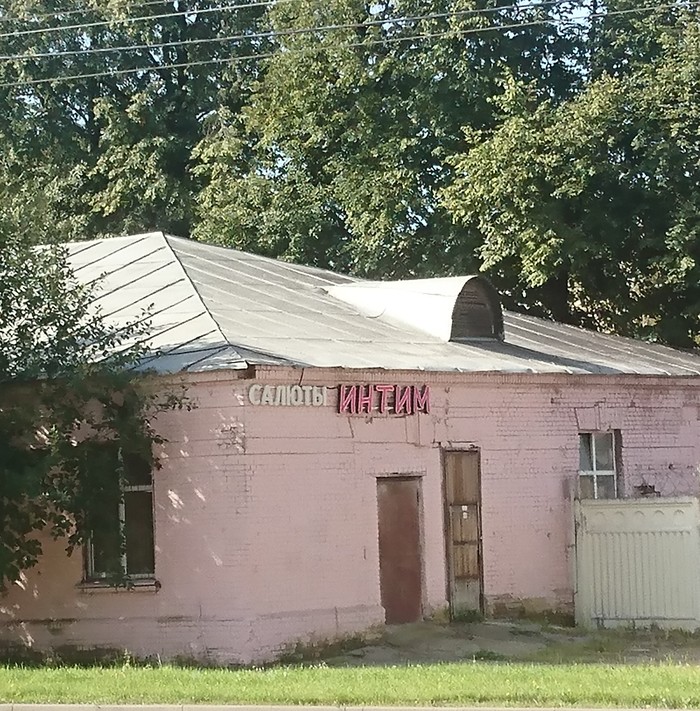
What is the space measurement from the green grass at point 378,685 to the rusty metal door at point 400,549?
9.13ft

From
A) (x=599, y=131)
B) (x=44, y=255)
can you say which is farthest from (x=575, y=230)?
(x=44, y=255)

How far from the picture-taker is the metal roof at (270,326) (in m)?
16.9

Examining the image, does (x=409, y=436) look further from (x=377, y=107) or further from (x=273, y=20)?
(x=273, y=20)

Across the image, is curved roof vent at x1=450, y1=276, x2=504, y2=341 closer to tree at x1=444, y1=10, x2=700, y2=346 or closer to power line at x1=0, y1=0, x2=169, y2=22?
tree at x1=444, y1=10, x2=700, y2=346

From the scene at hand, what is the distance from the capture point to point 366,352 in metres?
17.9

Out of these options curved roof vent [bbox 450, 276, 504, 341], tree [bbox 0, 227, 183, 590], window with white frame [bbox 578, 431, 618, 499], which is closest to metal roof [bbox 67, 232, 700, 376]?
curved roof vent [bbox 450, 276, 504, 341]

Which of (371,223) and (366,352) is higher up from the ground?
(371,223)

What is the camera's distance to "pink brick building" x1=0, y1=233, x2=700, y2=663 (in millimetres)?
16172

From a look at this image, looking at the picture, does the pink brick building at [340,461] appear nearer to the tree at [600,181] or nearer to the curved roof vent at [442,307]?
the curved roof vent at [442,307]

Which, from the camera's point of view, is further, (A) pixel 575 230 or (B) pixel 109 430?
(A) pixel 575 230

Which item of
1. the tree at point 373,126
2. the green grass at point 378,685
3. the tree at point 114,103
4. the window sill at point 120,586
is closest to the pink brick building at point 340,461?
the window sill at point 120,586

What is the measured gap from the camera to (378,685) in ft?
43.1

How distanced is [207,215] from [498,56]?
22.4 feet

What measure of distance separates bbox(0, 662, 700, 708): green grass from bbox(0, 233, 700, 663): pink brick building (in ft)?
5.08
